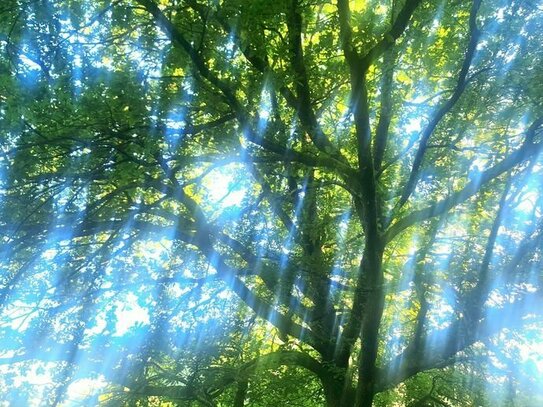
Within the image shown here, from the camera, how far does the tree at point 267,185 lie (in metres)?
4.83

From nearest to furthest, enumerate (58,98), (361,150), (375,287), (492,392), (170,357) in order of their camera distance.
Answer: (58,98) → (361,150) → (375,287) → (170,357) → (492,392)

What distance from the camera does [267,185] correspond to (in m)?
6.90

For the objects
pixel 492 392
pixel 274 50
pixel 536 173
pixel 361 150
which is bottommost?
pixel 492 392

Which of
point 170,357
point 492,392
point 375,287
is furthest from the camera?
point 492,392

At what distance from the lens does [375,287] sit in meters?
5.69

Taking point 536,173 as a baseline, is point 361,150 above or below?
below

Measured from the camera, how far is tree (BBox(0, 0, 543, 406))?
483cm

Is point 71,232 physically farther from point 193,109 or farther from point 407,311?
point 407,311

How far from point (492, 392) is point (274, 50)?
613cm

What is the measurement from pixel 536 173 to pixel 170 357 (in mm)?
5223

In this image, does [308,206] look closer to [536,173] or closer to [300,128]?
[300,128]

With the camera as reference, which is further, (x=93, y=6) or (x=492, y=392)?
(x=492, y=392)

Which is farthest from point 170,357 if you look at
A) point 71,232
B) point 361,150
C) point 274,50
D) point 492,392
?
point 492,392

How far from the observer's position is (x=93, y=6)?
6.04 meters
